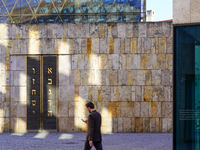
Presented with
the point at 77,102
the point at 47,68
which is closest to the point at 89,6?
the point at 47,68

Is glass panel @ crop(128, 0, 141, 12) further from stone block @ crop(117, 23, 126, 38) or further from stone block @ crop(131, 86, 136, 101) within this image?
stone block @ crop(131, 86, 136, 101)

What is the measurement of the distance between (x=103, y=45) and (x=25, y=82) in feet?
14.2

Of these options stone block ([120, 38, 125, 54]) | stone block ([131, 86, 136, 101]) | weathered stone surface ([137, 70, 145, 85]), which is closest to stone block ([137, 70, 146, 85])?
weathered stone surface ([137, 70, 145, 85])

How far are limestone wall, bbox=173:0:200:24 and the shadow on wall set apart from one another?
6414 mm

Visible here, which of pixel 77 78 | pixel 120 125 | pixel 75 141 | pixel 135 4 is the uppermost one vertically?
pixel 135 4

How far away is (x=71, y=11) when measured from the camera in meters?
14.7

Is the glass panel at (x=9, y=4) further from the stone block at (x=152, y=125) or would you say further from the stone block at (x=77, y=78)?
the stone block at (x=152, y=125)

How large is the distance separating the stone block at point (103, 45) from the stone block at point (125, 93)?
2.01m

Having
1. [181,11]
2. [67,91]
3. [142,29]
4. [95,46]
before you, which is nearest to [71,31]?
[95,46]

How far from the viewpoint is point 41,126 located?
14031mm

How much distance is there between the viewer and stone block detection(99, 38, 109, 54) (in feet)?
45.9

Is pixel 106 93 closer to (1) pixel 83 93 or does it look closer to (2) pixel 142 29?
(1) pixel 83 93

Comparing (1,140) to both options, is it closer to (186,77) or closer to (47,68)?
(47,68)

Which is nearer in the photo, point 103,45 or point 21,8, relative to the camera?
point 103,45
